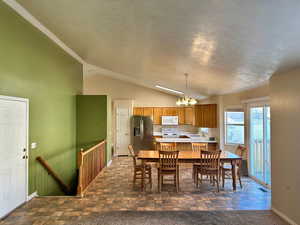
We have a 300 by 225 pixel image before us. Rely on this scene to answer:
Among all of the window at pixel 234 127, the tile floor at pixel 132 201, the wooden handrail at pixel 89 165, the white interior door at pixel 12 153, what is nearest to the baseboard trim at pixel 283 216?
the tile floor at pixel 132 201

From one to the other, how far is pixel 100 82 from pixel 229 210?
7776mm

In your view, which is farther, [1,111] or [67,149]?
[67,149]

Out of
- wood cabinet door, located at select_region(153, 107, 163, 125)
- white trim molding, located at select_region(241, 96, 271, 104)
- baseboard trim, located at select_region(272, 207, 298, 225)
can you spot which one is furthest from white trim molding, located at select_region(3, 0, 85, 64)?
baseboard trim, located at select_region(272, 207, 298, 225)

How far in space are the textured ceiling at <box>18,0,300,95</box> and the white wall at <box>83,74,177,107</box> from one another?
4.89m

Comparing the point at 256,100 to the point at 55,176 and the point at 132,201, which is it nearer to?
the point at 132,201

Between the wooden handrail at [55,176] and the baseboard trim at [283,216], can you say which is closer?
the baseboard trim at [283,216]

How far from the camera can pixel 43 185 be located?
454cm

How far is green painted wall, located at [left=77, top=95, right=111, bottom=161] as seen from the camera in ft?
22.0

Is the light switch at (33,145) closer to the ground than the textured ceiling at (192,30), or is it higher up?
closer to the ground

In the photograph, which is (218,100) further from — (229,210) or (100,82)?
(100,82)

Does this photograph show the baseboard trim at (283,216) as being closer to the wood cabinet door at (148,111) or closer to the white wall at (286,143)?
the white wall at (286,143)

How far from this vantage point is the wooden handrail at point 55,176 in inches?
172

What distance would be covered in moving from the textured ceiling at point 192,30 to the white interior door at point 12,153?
181 centimetres

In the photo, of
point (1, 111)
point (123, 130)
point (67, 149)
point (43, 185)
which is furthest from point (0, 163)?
point (123, 130)
